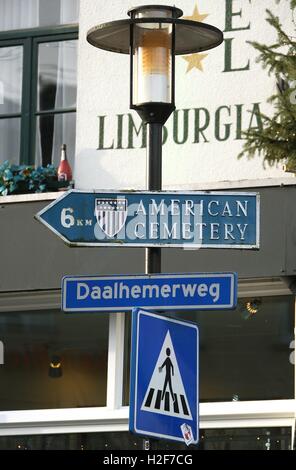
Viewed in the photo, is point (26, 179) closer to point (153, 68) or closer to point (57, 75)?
point (57, 75)

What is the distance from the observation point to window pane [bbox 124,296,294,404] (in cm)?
1151

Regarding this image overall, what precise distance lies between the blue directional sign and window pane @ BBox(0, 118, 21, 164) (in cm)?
546

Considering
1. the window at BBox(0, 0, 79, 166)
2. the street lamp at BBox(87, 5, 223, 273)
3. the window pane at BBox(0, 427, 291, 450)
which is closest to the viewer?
the street lamp at BBox(87, 5, 223, 273)

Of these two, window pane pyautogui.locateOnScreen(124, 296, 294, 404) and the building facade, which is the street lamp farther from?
window pane pyautogui.locateOnScreen(124, 296, 294, 404)

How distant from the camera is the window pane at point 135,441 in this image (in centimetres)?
1136

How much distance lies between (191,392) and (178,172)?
15.2 ft

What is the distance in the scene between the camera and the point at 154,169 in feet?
26.0

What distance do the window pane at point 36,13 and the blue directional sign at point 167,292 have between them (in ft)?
19.1

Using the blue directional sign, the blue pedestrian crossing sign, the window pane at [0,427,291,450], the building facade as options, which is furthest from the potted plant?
the blue pedestrian crossing sign

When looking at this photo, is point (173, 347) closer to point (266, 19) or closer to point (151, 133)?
point (151, 133)

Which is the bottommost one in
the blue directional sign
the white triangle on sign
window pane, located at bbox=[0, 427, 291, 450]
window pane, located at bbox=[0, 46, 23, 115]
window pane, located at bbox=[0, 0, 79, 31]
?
window pane, located at bbox=[0, 427, 291, 450]

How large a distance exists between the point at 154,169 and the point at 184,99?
4.11 meters

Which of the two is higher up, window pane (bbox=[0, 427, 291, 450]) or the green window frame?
the green window frame
